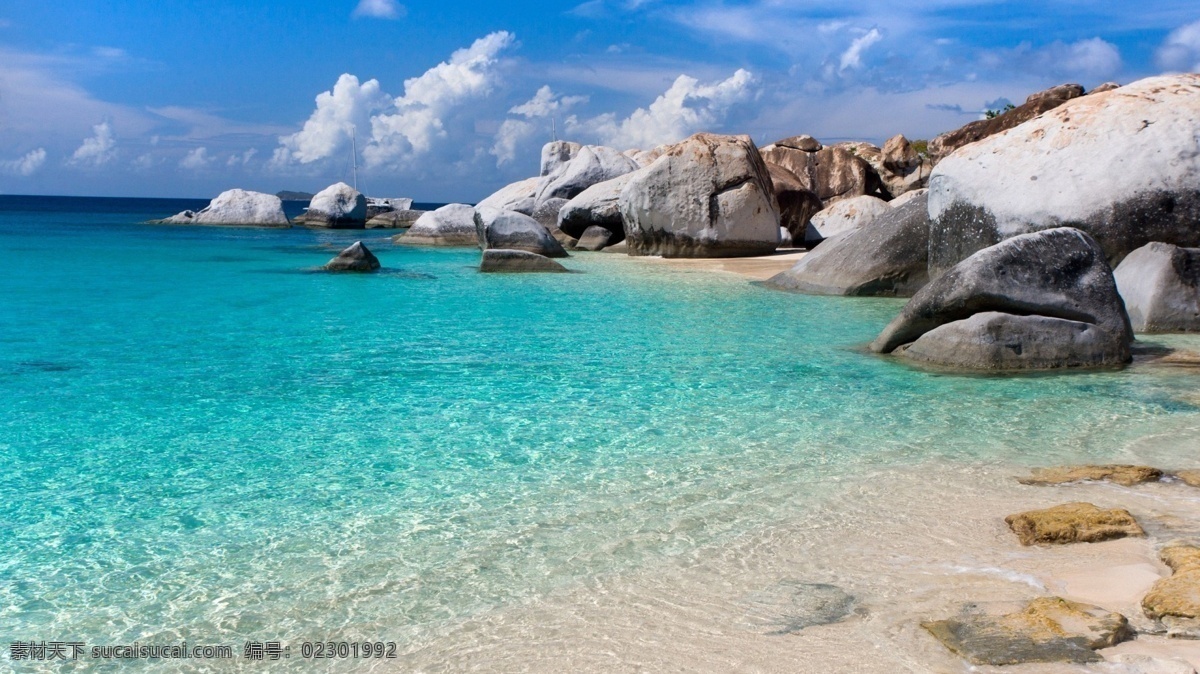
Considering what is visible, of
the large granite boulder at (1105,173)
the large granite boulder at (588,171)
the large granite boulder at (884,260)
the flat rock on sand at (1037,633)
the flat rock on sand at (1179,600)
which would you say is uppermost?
the large granite boulder at (588,171)

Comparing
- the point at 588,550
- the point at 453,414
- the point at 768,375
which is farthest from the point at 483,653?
the point at 768,375

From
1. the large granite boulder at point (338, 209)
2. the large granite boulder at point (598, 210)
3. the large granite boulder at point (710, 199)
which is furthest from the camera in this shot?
the large granite boulder at point (338, 209)

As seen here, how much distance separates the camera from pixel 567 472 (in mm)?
5555

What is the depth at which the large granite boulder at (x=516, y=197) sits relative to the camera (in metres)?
33.0

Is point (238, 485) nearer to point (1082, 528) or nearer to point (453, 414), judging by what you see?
point (453, 414)

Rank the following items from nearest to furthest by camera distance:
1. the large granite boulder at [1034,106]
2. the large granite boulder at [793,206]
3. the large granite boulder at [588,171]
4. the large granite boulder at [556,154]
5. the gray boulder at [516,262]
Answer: the gray boulder at [516,262], the large granite boulder at [1034,106], the large granite boulder at [793,206], the large granite boulder at [588,171], the large granite boulder at [556,154]

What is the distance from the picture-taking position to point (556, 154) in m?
34.7

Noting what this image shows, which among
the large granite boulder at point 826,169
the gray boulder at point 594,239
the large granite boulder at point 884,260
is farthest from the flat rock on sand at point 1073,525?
the large granite boulder at point 826,169

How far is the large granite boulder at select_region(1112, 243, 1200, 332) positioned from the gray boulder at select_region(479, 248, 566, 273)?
1164 cm

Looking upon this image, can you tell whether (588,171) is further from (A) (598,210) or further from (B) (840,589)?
(B) (840,589)

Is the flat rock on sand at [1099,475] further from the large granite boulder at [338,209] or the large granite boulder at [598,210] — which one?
the large granite boulder at [338,209]

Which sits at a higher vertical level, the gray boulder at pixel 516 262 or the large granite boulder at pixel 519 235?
the large granite boulder at pixel 519 235

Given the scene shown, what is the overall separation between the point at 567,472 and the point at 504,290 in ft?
36.8

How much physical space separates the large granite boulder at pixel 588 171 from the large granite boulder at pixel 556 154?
2377 millimetres
